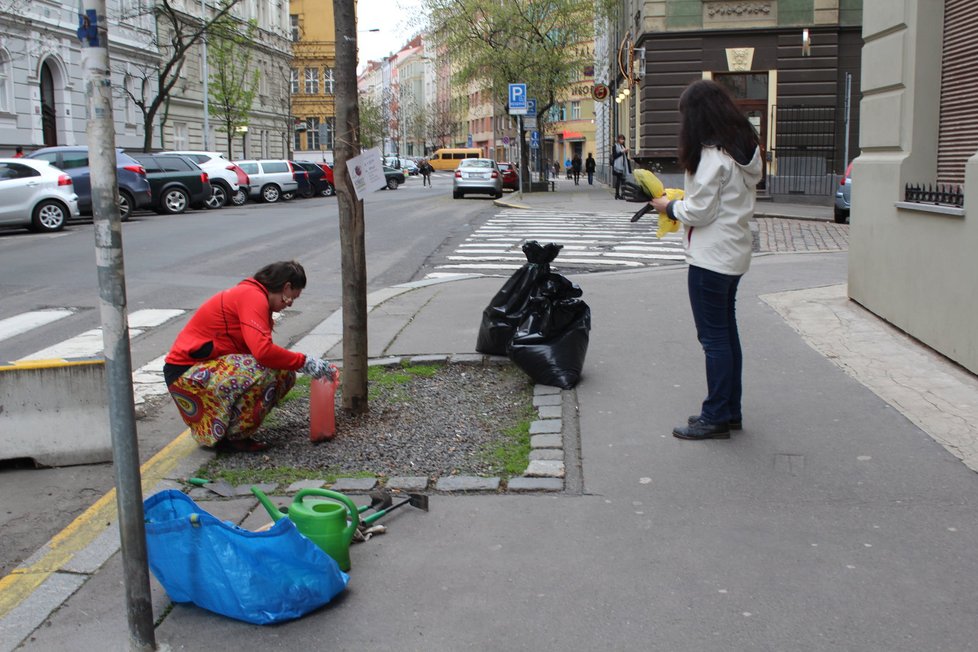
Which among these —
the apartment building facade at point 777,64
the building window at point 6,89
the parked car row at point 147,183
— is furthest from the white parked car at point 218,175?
the apartment building facade at point 777,64

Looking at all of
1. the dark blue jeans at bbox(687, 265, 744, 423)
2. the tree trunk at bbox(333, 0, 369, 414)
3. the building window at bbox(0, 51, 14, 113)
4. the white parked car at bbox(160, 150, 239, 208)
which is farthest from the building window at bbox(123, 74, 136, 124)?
the dark blue jeans at bbox(687, 265, 744, 423)

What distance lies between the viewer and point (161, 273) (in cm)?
1395

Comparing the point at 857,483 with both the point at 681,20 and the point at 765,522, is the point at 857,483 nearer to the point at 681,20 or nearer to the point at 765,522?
the point at 765,522

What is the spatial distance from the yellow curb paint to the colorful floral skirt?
0.24 m

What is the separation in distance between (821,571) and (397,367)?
4.20 metres

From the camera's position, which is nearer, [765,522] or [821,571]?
A: [821,571]

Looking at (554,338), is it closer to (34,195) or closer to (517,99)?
(34,195)

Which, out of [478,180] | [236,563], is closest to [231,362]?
[236,563]

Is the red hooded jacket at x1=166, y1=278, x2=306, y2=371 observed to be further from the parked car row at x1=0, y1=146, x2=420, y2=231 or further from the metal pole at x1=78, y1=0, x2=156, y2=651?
the parked car row at x1=0, y1=146, x2=420, y2=231

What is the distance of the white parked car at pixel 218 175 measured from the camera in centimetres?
3097

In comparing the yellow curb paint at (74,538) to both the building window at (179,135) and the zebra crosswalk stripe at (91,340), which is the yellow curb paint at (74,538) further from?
the building window at (179,135)

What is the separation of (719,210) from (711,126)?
424mm

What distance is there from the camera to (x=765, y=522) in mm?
4414

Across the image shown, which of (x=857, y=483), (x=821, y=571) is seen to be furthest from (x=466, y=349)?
(x=821, y=571)
